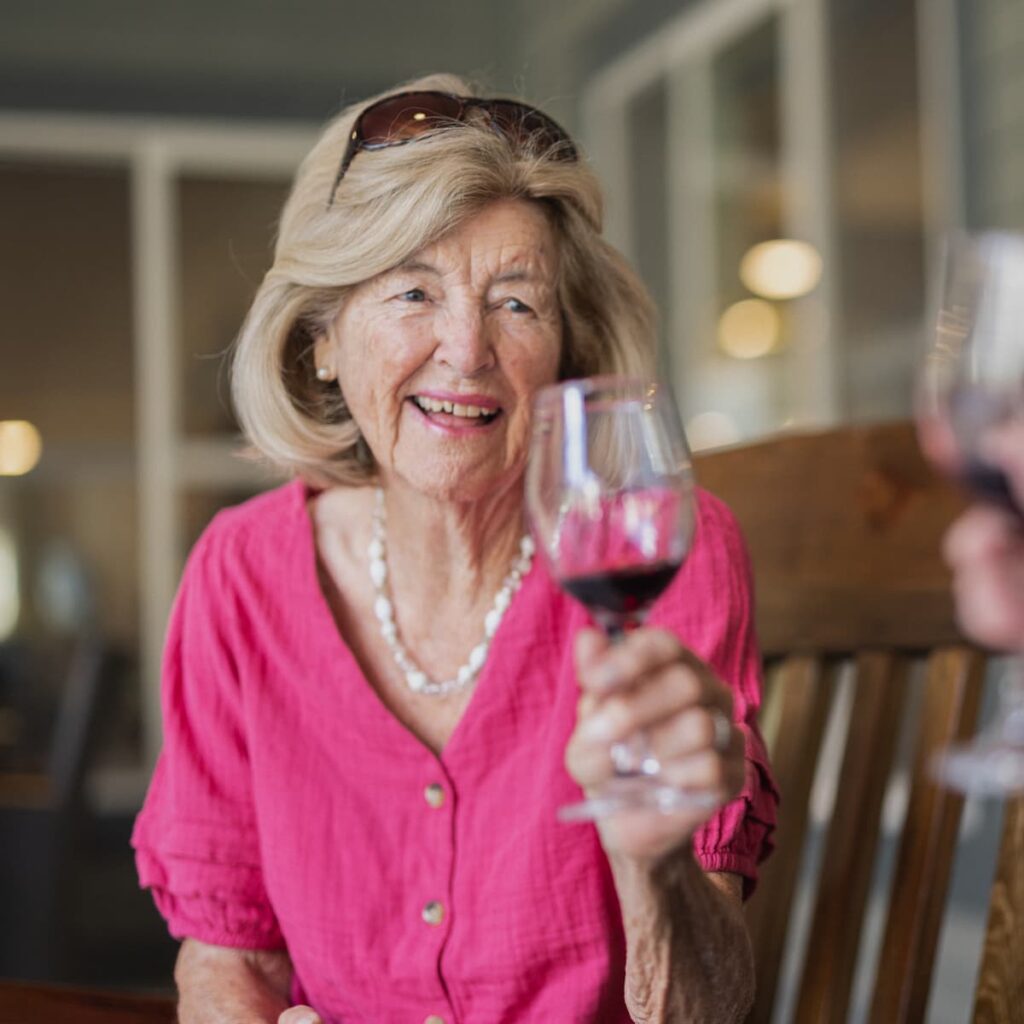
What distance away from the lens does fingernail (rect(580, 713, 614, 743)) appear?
0.91 m

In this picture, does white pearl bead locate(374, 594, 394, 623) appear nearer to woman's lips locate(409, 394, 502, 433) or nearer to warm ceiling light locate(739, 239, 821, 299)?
woman's lips locate(409, 394, 502, 433)

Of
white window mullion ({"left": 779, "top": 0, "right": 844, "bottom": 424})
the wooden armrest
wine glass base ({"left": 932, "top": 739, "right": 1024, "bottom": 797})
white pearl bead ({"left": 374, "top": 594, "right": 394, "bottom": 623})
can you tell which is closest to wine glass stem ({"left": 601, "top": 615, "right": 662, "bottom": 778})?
wine glass base ({"left": 932, "top": 739, "right": 1024, "bottom": 797})

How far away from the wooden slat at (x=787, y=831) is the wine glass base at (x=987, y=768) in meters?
0.80

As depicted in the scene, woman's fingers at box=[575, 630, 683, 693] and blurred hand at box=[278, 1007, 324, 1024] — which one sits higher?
woman's fingers at box=[575, 630, 683, 693]

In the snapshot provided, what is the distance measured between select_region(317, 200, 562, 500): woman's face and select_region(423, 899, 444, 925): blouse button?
0.43 m

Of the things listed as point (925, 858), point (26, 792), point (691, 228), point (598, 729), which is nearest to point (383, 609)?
point (925, 858)

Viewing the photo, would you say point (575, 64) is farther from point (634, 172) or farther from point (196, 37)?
point (196, 37)

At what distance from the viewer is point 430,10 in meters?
7.23

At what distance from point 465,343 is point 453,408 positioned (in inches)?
2.7

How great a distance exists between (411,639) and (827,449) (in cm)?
52

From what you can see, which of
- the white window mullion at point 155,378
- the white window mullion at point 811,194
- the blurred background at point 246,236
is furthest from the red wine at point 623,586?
the white window mullion at point 155,378

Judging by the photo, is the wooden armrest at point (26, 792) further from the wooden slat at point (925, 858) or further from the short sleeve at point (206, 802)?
the wooden slat at point (925, 858)

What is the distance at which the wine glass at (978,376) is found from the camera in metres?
0.77

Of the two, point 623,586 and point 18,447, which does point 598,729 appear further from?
point 18,447
